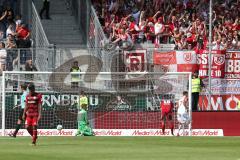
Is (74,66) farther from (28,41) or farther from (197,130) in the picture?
(197,130)

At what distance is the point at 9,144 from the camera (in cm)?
3047

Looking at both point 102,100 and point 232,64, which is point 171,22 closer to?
point 232,64

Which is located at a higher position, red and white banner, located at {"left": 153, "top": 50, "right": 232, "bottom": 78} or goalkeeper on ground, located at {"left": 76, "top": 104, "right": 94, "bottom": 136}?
red and white banner, located at {"left": 153, "top": 50, "right": 232, "bottom": 78}

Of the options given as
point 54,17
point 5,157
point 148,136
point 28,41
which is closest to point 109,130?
point 148,136

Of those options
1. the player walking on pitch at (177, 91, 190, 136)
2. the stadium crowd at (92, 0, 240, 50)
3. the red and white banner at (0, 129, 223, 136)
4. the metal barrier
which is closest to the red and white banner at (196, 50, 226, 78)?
the stadium crowd at (92, 0, 240, 50)

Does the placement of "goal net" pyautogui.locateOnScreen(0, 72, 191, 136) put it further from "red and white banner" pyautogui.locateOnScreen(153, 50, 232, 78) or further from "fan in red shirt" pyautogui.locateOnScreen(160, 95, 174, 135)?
"red and white banner" pyautogui.locateOnScreen(153, 50, 232, 78)

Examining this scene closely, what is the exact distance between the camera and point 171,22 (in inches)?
1784

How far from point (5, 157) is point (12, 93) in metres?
14.4

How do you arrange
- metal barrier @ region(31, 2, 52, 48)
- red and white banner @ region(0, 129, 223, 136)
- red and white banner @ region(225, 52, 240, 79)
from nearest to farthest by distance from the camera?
red and white banner @ region(0, 129, 223, 136), red and white banner @ region(225, 52, 240, 79), metal barrier @ region(31, 2, 52, 48)

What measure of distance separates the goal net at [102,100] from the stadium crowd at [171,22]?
9.20 feet

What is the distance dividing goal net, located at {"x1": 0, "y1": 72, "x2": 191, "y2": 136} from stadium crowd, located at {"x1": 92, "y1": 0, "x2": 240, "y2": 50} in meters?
2.80

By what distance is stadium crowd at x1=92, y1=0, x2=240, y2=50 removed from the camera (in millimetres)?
43156

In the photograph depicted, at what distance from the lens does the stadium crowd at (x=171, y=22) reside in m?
43.2

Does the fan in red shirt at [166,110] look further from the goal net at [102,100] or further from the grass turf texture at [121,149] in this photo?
the grass turf texture at [121,149]
